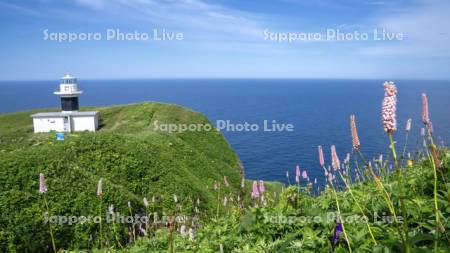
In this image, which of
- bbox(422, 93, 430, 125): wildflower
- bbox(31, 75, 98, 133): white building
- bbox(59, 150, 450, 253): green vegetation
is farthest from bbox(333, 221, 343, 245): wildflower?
bbox(31, 75, 98, 133): white building

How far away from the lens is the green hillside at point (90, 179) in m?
13.2

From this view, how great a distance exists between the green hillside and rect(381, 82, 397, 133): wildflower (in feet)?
33.9

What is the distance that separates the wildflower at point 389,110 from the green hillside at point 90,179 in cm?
1033

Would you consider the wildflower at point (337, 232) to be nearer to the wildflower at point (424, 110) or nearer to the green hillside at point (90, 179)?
the wildflower at point (424, 110)

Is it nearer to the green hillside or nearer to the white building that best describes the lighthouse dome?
the white building

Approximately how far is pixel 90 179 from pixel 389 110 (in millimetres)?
16626

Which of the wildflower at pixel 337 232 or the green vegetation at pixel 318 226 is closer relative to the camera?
the wildflower at pixel 337 232

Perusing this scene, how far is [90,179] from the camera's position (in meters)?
17.3

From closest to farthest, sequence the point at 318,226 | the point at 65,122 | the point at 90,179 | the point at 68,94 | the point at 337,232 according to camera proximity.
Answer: the point at 337,232 → the point at 318,226 → the point at 90,179 → the point at 65,122 → the point at 68,94

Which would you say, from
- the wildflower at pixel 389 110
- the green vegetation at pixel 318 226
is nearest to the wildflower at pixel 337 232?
the green vegetation at pixel 318 226

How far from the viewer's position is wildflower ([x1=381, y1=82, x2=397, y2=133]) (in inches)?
95.1

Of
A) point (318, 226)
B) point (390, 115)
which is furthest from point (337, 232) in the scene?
point (390, 115)

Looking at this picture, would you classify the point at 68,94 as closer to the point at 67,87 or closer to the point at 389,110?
the point at 67,87

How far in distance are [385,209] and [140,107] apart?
48195mm
